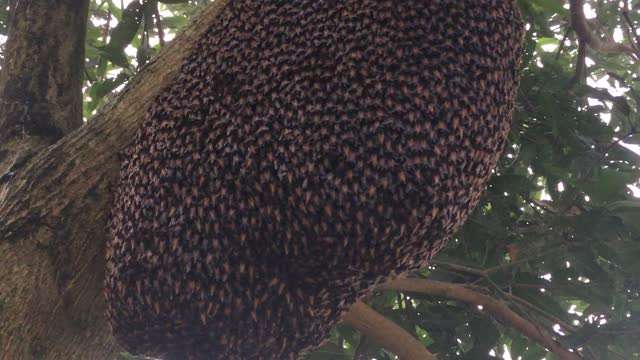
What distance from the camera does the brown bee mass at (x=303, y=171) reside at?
1366 millimetres

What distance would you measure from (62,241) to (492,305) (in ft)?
4.75

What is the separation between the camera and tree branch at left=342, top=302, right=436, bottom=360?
227 cm

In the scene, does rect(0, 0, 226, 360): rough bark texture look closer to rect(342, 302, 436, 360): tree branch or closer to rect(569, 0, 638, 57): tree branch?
rect(342, 302, 436, 360): tree branch

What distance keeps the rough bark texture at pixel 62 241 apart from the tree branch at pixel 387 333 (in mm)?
866

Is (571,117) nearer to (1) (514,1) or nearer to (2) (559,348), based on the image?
(2) (559,348)

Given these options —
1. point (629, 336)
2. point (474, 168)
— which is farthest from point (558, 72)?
point (474, 168)

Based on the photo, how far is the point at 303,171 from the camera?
1363 millimetres

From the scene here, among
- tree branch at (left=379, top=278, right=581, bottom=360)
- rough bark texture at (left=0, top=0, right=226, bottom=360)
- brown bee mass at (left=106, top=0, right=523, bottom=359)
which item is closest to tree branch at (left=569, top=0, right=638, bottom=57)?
tree branch at (left=379, top=278, right=581, bottom=360)

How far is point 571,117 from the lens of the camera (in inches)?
98.6

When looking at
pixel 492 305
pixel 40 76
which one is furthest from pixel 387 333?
pixel 40 76

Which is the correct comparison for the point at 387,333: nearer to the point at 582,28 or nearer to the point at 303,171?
the point at 303,171

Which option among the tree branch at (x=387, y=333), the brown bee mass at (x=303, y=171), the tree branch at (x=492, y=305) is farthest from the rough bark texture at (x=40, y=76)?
the tree branch at (x=492, y=305)

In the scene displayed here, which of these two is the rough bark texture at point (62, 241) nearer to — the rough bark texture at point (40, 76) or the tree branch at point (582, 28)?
the rough bark texture at point (40, 76)

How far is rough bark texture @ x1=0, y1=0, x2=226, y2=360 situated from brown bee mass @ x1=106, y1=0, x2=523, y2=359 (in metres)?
0.09
